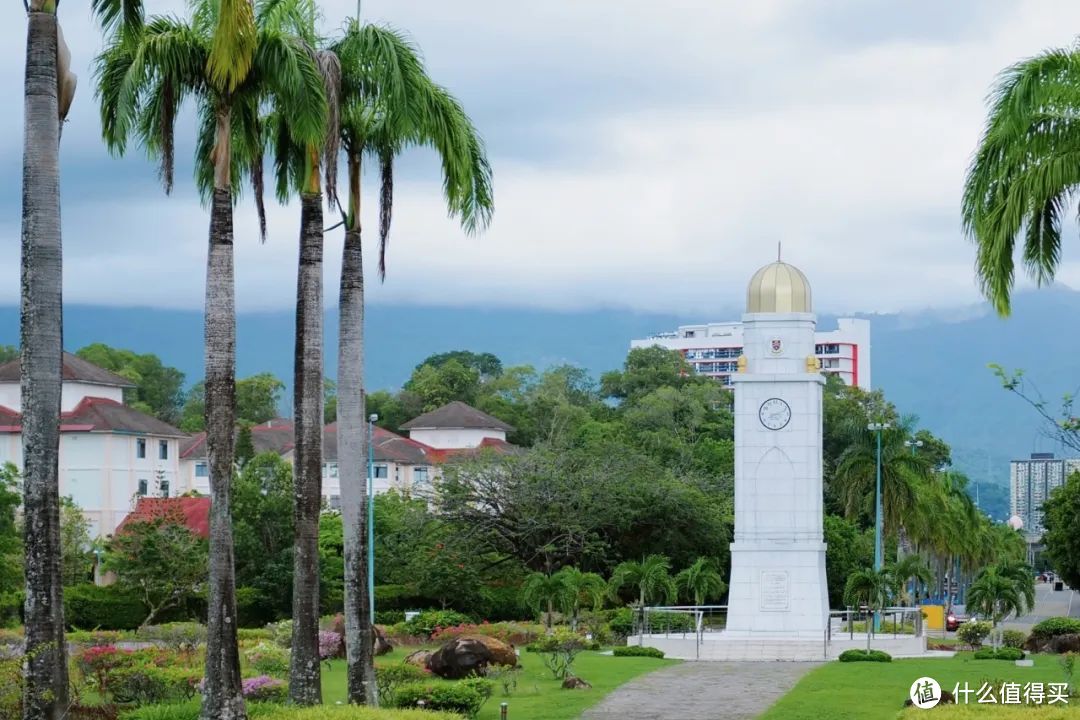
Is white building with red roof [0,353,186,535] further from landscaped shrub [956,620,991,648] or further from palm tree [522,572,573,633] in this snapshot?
landscaped shrub [956,620,991,648]

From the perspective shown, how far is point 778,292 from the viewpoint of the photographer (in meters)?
48.7

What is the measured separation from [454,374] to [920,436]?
35.7 meters

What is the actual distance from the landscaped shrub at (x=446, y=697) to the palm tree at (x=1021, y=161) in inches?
404

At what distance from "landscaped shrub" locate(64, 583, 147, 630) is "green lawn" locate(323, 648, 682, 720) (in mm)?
17603

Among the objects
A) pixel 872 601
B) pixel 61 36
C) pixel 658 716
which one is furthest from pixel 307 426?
pixel 872 601

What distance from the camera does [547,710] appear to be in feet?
91.9

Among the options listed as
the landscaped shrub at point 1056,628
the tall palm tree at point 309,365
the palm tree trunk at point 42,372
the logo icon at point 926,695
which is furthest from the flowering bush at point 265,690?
the landscaped shrub at point 1056,628

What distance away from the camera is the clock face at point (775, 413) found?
48531mm

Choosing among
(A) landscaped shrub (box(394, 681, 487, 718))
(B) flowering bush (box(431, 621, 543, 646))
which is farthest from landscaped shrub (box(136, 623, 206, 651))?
(A) landscaped shrub (box(394, 681, 487, 718))

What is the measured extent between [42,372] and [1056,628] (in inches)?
1401

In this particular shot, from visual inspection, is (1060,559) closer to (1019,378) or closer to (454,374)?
(1019,378)

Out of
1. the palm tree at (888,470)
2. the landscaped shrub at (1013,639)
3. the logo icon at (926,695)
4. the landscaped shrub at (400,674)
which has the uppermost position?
the palm tree at (888,470)

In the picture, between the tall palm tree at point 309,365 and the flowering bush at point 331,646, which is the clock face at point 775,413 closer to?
the flowering bush at point 331,646

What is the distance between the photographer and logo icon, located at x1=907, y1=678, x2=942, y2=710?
75.0 ft
